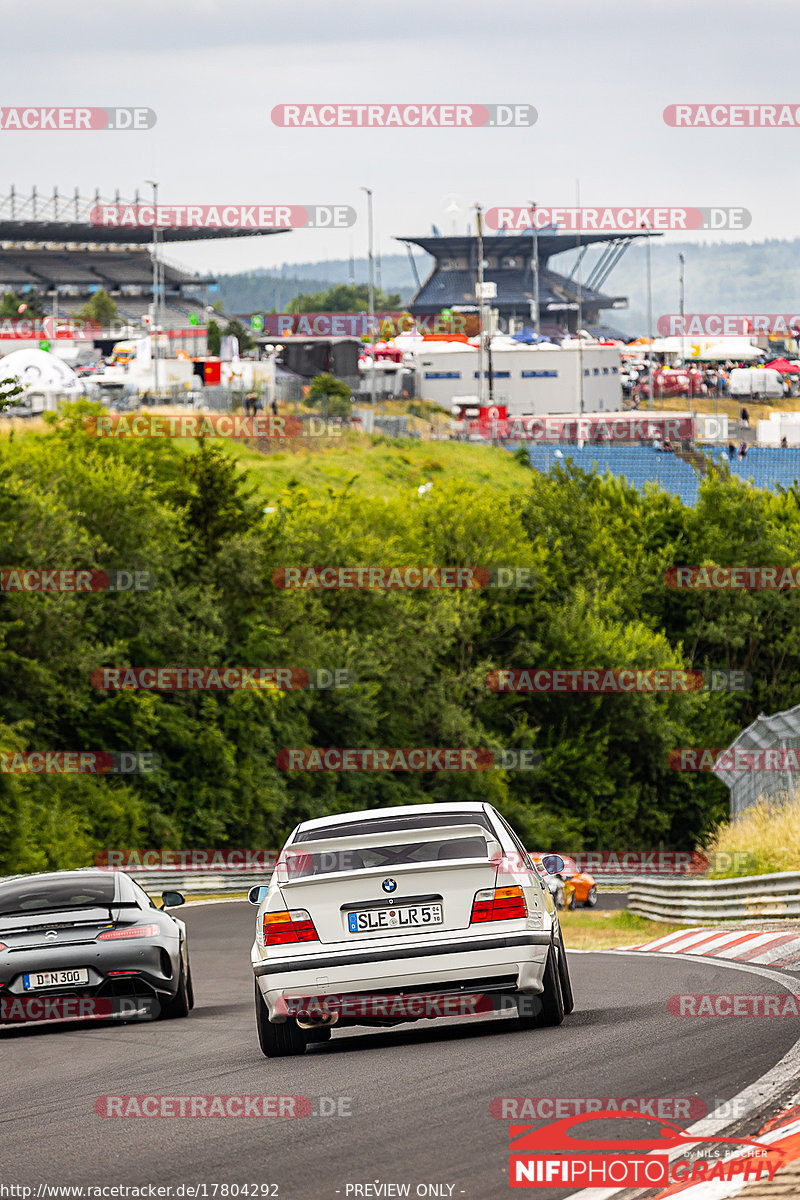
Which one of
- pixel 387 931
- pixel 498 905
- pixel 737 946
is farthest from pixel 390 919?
pixel 737 946

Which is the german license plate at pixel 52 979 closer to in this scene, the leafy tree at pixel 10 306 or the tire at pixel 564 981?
the tire at pixel 564 981

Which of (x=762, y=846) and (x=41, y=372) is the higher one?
(x=41, y=372)

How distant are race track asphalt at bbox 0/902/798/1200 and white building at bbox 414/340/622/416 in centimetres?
9885

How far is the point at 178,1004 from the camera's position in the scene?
12.7 m

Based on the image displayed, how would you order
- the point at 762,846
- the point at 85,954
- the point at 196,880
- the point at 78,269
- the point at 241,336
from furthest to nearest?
1. the point at 78,269
2. the point at 241,336
3. the point at 196,880
4. the point at 762,846
5. the point at 85,954

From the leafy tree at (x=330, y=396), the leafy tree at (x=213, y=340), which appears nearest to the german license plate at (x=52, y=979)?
the leafy tree at (x=330, y=396)

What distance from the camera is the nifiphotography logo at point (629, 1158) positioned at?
5742mm

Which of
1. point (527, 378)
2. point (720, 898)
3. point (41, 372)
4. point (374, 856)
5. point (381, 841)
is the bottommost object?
point (720, 898)

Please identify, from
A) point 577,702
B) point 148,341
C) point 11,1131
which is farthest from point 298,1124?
point 148,341

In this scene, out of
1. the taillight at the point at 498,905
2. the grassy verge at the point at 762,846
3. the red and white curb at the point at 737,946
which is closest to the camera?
the taillight at the point at 498,905

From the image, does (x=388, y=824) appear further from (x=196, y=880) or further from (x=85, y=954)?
(x=196, y=880)

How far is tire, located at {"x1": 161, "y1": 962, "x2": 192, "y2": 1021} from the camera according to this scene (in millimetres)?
12656

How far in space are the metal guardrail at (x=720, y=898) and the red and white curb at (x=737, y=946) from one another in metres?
0.53

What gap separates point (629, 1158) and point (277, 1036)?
376 centimetres
